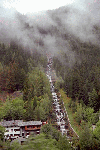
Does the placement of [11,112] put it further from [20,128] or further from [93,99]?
[93,99]

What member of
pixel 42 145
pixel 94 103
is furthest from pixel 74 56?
pixel 42 145

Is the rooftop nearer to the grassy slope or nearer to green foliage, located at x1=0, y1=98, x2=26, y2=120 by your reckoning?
green foliage, located at x1=0, y1=98, x2=26, y2=120

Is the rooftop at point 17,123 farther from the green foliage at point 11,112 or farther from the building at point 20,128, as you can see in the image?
the green foliage at point 11,112

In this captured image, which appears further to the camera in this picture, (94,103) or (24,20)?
(24,20)

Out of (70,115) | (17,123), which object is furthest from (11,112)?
(70,115)

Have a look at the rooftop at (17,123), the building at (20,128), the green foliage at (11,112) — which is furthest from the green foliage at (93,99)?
the green foliage at (11,112)

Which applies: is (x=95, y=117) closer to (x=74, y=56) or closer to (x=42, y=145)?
(x=42, y=145)

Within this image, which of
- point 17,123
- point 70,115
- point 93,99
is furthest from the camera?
point 93,99

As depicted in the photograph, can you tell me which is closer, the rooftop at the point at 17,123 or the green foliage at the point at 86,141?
the green foliage at the point at 86,141

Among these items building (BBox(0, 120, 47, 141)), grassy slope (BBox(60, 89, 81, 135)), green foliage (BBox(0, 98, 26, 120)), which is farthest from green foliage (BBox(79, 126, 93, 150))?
green foliage (BBox(0, 98, 26, 120))

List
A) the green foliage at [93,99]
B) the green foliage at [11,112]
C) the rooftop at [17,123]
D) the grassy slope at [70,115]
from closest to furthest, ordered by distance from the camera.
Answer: the rooftop at [17,123], the green foliage at [11,112], the grassy slope at [70,115], the green foliage at [93,99]

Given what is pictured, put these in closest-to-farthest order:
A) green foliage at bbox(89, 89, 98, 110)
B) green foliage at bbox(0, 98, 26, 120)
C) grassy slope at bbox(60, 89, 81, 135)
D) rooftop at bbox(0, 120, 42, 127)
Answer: rooftop at bbox(0, 120, 42, 127)
green foliage at bbox(0, 98, 26, 120)
grassy slope at bbox(60, 89, 81, 135)
green foliage at bbox(89, 89, 98, 110)

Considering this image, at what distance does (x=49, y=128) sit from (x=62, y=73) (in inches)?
2279

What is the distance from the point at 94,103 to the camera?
5731 cm
